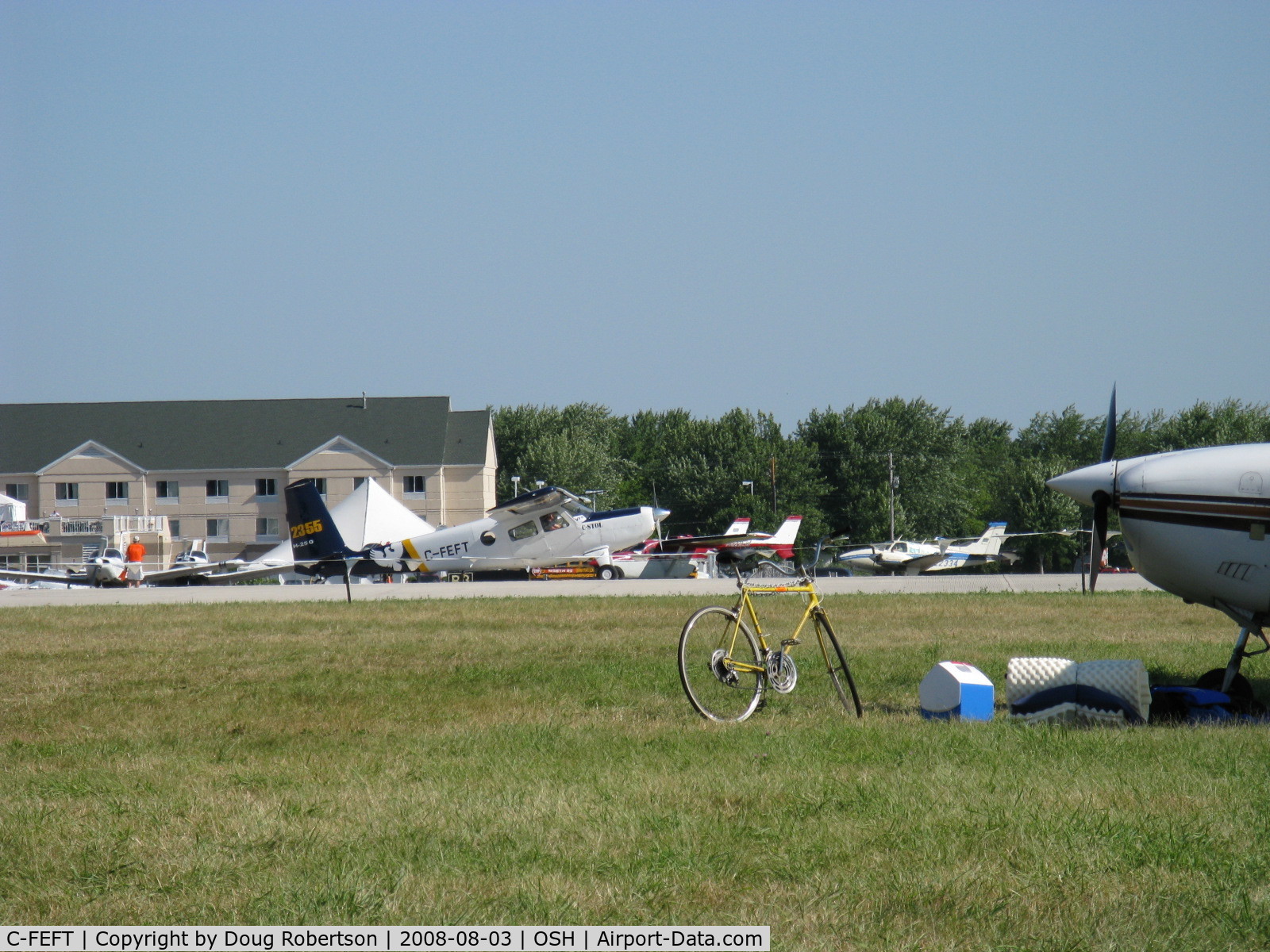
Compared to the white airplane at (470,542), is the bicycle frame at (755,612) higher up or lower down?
higher up

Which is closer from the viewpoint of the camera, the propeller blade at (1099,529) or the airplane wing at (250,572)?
the propeller blade at (1099,529)

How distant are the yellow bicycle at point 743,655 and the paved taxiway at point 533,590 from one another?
1244 centimetres

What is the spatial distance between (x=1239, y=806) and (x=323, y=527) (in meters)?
31.5

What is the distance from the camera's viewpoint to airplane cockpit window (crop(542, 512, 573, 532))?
1313 inches

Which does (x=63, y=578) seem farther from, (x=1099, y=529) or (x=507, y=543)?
(x=1099, y=529)

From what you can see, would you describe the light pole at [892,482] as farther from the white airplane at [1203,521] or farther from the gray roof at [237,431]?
the white airplane at [1203,521]

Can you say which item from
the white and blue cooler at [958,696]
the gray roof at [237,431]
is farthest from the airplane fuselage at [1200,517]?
the gray roof at [237,431]

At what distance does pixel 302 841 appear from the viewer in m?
3.99

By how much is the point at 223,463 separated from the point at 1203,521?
67.3 meters

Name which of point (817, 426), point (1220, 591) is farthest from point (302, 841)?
point (817, 426)

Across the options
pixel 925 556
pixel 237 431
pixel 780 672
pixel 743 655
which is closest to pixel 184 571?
pixel 925 556

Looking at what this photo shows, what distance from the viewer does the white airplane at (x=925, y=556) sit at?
46781mm

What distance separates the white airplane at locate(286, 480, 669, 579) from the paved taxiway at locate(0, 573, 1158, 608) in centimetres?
595

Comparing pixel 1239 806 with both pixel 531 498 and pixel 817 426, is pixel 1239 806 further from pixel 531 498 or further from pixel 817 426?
pixel 817 426
